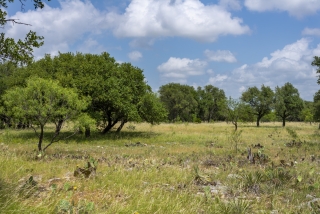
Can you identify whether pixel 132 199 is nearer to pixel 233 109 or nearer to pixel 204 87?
pixel 233 109

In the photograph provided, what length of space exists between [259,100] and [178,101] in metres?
25.1

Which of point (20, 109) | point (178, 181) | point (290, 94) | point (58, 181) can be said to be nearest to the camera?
point (58, 181)

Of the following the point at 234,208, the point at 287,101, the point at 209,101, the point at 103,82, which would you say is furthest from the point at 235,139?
the point at 209,101

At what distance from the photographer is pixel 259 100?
62594mm

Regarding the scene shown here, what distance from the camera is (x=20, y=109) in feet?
54.1

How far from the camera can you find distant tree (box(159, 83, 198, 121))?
8056 centimetres

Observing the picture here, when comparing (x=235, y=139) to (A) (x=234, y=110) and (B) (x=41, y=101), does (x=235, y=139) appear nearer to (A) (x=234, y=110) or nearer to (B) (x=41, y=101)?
(B) (x=41, y=101)

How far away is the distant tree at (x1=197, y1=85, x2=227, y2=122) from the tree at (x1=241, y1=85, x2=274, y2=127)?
1028 inches

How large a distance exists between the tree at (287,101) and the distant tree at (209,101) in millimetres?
27865

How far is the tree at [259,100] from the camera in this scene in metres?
61.6

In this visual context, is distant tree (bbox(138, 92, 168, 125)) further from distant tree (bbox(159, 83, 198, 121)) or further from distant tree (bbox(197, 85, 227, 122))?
distant tree (bbox(197, 85, 227, 122))

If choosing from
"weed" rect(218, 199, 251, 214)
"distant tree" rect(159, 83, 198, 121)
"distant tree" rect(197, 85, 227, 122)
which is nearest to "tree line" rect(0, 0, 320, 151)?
"distant tree" rect(159, 83, 198, 121)

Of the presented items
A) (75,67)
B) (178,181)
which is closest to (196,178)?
(178,181)

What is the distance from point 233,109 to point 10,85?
35.6 metres
